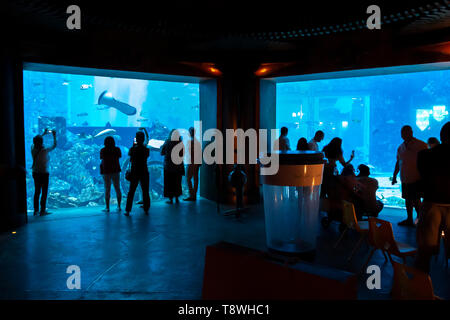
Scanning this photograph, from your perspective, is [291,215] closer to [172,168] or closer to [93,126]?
[172,168]

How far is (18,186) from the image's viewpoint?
6.05 m

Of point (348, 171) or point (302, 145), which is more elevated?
point (302, 145)

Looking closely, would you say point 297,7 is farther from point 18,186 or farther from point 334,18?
point 18,186

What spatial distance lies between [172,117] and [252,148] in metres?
30.0

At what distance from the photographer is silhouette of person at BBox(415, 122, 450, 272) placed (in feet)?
9.89

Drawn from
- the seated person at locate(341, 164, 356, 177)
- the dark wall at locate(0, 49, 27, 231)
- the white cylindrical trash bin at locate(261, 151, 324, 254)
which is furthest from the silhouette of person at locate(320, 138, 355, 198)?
the dark wall at locate(0, 49, 27, 231)

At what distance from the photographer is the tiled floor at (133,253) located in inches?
129

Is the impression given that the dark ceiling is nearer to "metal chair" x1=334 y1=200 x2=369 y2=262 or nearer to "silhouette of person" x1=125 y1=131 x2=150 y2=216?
"silhouette of person" x1=125 y1=131 x2=150 y2=216

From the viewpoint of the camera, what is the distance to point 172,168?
8078mm

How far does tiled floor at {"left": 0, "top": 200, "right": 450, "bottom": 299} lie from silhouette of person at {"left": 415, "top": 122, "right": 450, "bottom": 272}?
53cm

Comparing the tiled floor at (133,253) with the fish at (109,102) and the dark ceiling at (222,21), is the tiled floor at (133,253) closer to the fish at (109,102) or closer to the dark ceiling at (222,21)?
the dark ceiling at (222,21)

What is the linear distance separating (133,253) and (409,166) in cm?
472

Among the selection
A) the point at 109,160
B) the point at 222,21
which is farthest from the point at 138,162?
the point at 222,21
